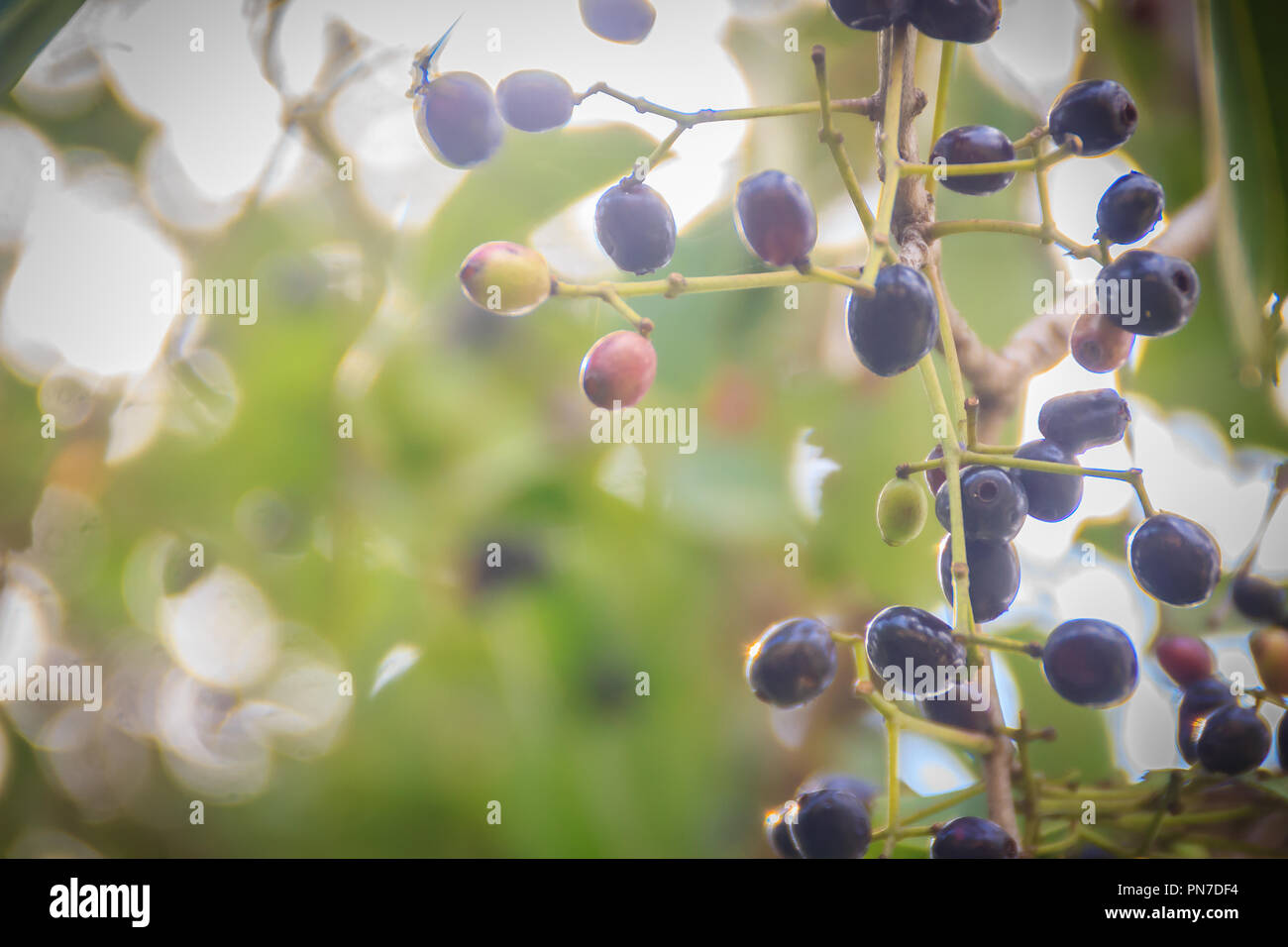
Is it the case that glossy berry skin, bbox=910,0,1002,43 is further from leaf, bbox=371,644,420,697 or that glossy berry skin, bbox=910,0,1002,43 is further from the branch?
leaf, bbox=371,644,420,697

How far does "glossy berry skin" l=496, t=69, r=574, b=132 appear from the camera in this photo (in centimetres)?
84

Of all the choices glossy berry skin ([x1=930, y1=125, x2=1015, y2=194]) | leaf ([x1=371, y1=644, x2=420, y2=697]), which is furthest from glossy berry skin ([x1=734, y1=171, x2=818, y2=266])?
leaf ([x1=371, y1=644, x2=420, y2=697])

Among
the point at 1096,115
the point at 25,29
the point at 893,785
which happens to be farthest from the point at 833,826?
the point at 25,29

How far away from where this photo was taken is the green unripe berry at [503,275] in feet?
2.46

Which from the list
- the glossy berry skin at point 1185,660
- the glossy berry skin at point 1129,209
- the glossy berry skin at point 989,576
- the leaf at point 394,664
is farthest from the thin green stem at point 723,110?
the leaf at point 394,664

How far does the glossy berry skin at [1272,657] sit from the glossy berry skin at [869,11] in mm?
874

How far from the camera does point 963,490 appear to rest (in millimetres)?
720

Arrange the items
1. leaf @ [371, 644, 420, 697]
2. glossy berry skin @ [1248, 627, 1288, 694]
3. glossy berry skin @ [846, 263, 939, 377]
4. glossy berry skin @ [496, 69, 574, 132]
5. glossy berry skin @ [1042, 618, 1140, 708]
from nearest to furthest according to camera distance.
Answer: glossy berry skin @ [846, 263, 939, 377]
glossy berry skin @ [1042, 618, 1140, 708]
glossy berry skin @ [496, 69, 574, 132]
glossy berry skin @ [1248, 627, 1288, 694]
leaf @ [371, 644, 420, 697]

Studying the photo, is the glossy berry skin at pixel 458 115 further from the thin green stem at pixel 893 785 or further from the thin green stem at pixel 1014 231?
the thin green stem at pixel 893 785

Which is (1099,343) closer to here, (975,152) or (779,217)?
(975,152)

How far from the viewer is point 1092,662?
0.74 m

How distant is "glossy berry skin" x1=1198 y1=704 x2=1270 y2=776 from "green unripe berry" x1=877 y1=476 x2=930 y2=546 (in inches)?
14.6

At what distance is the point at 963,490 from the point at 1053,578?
3.19ft
